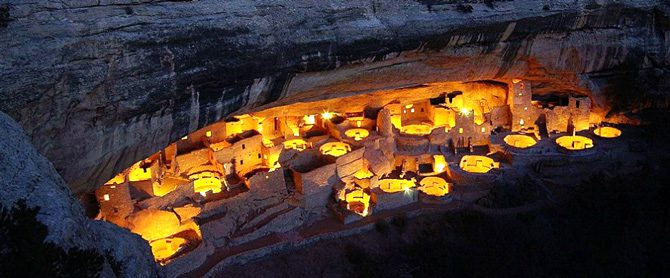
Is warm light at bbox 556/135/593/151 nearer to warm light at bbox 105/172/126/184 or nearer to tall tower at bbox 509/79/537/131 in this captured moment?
tall tower at bbox 509/79/537/131

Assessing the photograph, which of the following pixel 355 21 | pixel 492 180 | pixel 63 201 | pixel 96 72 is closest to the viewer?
pixel 63 201

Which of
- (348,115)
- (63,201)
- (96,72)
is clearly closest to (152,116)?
(96,72)

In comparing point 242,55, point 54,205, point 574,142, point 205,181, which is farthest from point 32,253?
point 574,142

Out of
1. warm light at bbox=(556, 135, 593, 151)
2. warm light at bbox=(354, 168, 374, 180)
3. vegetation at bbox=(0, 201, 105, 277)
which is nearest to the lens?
vegetation at bbox=(0, 201, 105, 277)

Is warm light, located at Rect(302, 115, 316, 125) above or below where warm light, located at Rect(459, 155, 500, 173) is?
above

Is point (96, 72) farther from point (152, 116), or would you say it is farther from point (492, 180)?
point (492, 180)

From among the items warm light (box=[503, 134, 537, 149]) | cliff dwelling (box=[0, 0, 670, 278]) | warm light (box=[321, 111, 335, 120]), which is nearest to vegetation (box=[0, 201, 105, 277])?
cliff dwelling (box=[0, 0, 670, 278])

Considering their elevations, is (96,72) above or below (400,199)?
above
